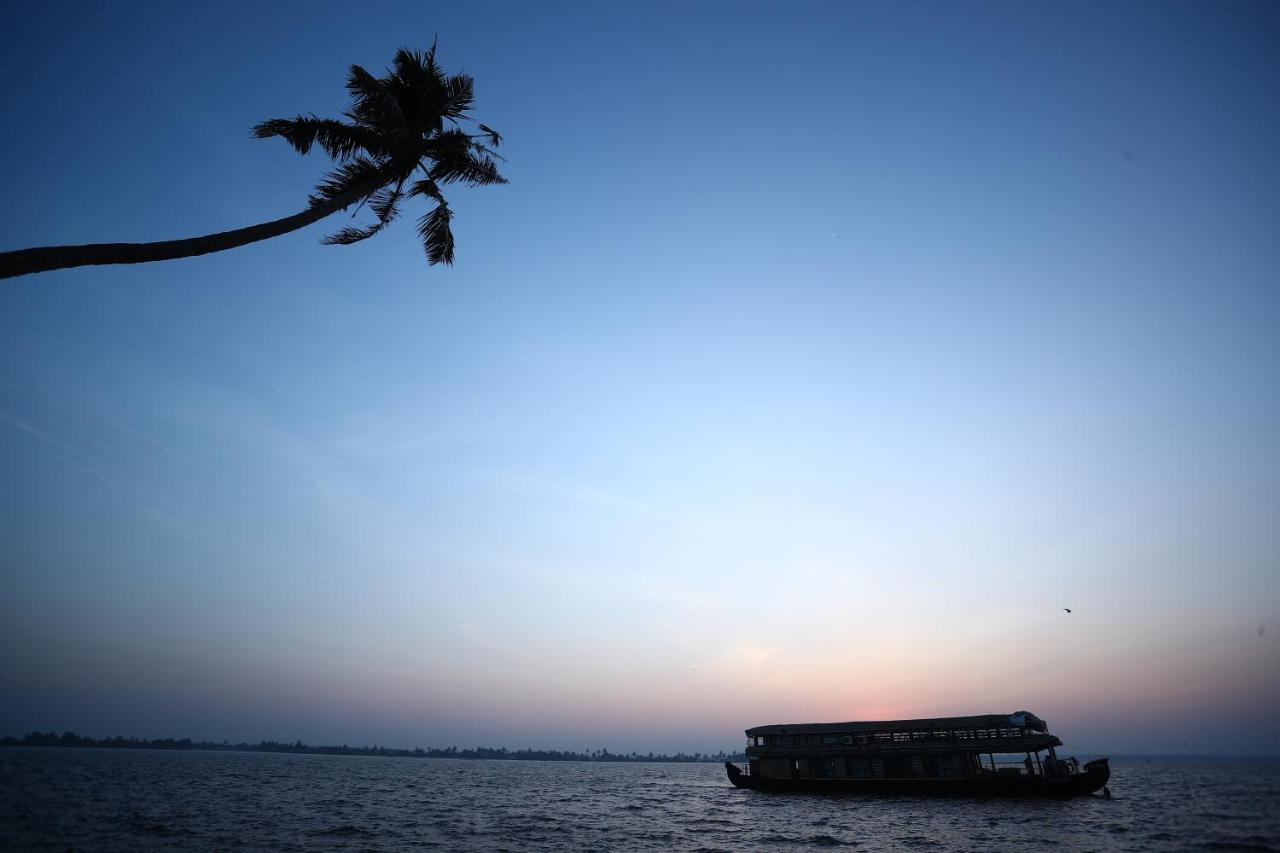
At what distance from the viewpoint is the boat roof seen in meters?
49.0

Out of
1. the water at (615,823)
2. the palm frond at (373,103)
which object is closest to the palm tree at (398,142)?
the palm frond at (373,103)

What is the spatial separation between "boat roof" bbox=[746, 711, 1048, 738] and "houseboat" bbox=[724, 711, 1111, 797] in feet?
0.26

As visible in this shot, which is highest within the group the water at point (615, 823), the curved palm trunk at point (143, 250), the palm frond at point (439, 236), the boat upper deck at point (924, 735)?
the palm frond at point (439, 236)

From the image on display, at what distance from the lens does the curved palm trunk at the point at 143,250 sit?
867cm

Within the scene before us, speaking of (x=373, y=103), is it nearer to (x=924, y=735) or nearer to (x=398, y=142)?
(x=398, y=142)

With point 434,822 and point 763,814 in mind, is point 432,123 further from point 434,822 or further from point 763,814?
point 763,814

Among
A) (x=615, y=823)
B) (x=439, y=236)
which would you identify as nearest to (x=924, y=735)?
(x=615, y=823)

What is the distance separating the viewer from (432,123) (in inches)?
655

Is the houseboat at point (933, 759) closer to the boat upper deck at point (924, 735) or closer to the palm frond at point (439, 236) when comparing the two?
the boat upper deck at point (924, 735)

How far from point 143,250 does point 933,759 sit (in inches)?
2533

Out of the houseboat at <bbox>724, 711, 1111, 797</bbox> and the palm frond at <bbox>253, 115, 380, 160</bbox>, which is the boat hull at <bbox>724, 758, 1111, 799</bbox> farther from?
the palm frond at <bbox>253, 115, 380, 160</bbox>

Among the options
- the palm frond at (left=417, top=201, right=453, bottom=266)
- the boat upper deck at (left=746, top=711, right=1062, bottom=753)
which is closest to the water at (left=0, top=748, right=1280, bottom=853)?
the boat upper deck at (left=746, top=711, right=1062, bottom=753)

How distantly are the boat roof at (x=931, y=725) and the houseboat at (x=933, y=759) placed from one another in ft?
0.26

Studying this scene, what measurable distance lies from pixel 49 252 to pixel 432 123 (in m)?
10.4
